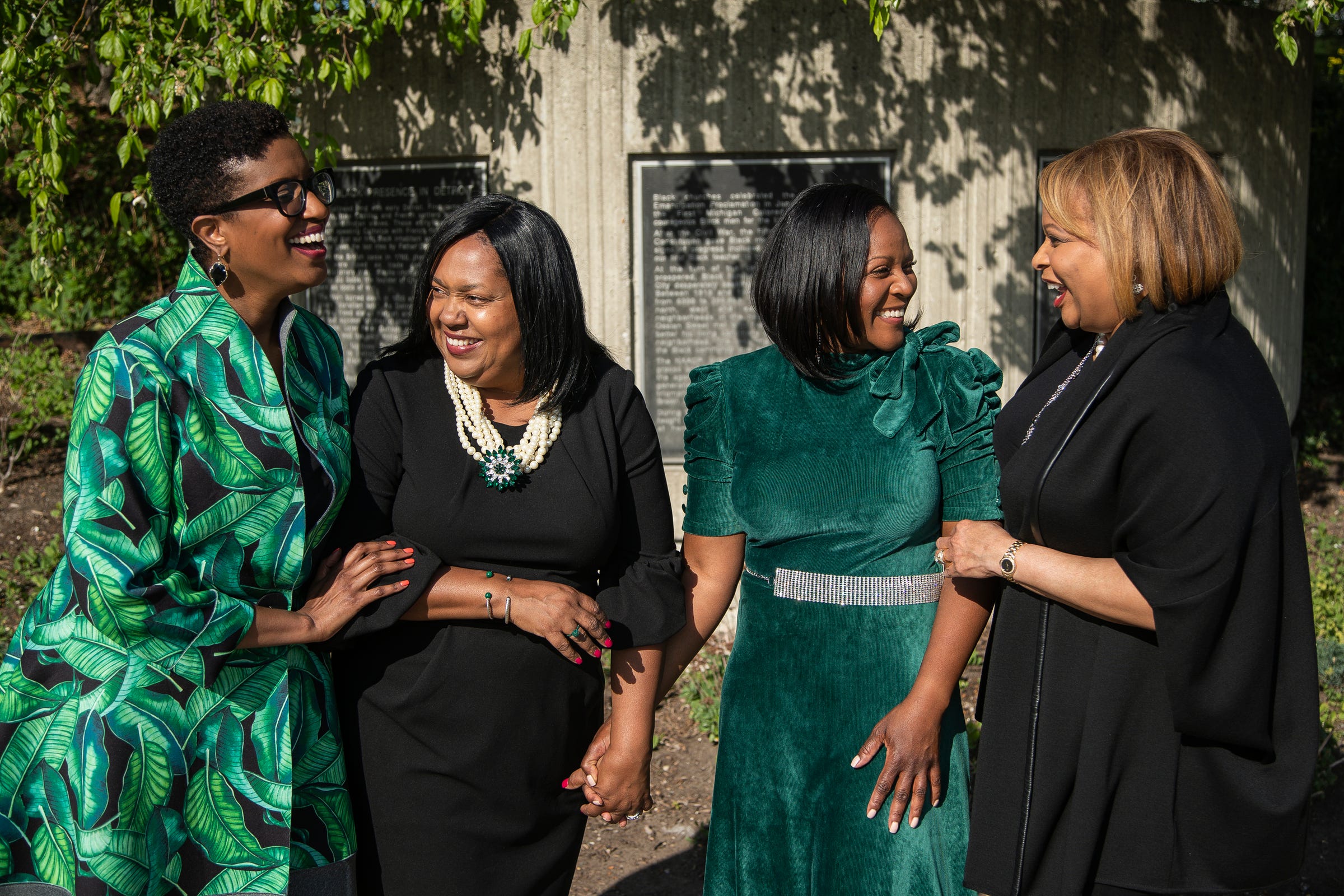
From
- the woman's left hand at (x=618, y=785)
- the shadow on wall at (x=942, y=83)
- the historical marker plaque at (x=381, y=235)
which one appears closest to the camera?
the woman's left hand at (x=618, y=785)

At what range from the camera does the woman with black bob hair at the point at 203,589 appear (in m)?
1.86

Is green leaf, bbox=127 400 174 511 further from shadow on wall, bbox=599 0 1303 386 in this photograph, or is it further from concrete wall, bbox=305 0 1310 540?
shadow on wall, bbox=599 0 1303 386

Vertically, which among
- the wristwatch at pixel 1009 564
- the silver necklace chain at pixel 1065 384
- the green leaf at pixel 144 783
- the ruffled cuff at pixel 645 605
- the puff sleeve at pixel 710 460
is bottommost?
the green leaf at pixel 144 783

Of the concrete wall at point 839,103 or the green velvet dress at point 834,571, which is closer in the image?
the green velvet dress at point 834,571

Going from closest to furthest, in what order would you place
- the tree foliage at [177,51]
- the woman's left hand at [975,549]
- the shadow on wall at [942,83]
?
1. the woman's left hand at [975,549]
2. the tree foliage at [177,51]
3. the shadow on wall at [942,83]

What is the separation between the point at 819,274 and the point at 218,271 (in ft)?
3.91

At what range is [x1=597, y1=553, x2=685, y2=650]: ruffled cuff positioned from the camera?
7.53ft

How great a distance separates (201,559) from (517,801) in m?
0.81

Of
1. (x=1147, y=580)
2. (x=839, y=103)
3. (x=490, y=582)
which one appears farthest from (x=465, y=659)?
(x=839, y=103)

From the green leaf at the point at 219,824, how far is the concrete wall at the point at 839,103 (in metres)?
3.53

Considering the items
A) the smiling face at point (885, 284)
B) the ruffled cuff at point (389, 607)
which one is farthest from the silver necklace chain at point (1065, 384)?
the ruffled cuff at point (389, 607)

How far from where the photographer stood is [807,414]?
231cm

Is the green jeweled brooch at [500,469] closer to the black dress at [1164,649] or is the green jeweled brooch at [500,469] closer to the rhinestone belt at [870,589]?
the rhinestone belt at [870,589]

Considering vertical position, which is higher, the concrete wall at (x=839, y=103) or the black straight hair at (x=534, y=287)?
the concrete wall at (x=839, y=103)
